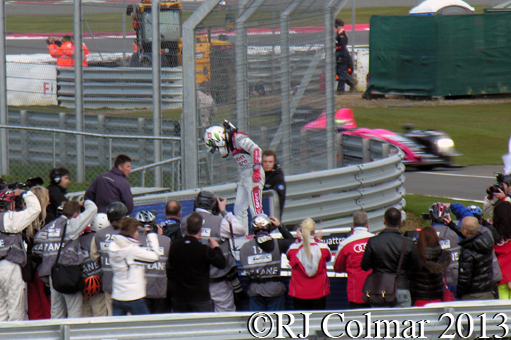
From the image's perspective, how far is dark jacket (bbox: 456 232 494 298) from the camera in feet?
20.5

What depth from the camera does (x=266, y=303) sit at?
21.0 ft

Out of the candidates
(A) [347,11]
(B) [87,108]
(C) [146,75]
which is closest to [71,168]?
(B) [87,108]

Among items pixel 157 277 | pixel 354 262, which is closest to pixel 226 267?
pixel 157 277

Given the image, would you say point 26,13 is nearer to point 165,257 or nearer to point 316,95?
point 316,95

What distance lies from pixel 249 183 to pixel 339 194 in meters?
1.99

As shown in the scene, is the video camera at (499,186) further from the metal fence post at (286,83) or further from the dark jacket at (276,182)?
the metal fence post at (286,83)

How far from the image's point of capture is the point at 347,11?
4950 cm

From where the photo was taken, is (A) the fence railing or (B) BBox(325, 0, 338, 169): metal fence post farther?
(A) the fence railing

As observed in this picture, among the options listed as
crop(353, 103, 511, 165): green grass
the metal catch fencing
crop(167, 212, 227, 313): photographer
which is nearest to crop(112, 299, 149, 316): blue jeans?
crop(167, 212, 227, 313): photographer

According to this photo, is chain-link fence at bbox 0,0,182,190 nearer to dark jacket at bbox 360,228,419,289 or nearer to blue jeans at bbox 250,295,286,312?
blue jeans at bbox 250,295,286,312

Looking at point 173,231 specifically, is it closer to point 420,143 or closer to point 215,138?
point 215,138

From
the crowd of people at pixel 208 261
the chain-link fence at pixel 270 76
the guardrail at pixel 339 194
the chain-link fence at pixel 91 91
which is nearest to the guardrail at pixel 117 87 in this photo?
the chain-link fence at pixel 91 91

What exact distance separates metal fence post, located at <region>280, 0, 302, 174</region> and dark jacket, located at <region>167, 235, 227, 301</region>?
4.49m

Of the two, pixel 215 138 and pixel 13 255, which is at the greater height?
pixel 215 138
